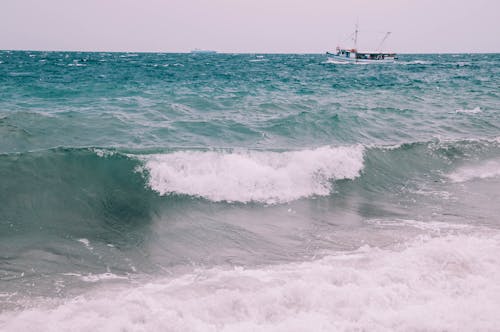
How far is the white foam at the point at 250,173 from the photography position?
930cm

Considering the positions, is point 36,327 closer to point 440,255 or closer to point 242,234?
point 242,234

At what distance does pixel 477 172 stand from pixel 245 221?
7.88 meters

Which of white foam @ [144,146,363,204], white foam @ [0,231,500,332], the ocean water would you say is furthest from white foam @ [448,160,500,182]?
white foam @ [0,231,500,332]

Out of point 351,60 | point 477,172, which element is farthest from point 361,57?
point 477,172

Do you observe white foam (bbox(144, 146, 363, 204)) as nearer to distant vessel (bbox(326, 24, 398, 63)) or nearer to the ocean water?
the ocean water

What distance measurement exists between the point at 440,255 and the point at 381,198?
375cm

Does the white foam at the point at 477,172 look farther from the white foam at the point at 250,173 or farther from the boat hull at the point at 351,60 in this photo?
the boat hull at the point at 351,60

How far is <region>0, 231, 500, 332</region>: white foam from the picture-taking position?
4246 mm

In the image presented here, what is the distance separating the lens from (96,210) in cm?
831

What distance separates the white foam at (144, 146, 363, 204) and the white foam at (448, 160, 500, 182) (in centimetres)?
285

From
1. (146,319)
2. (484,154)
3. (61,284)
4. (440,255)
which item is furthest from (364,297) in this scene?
(484,154)

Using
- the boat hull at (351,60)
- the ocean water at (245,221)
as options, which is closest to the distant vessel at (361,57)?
the boat hull at (351,60)

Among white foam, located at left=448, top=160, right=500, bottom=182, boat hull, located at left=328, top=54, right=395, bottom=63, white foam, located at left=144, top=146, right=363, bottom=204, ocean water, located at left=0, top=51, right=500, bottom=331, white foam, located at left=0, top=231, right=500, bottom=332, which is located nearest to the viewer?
white foam, located at left=0, top=231, right=500, bottom=332

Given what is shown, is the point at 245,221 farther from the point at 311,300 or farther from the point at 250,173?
the point at 311,300
